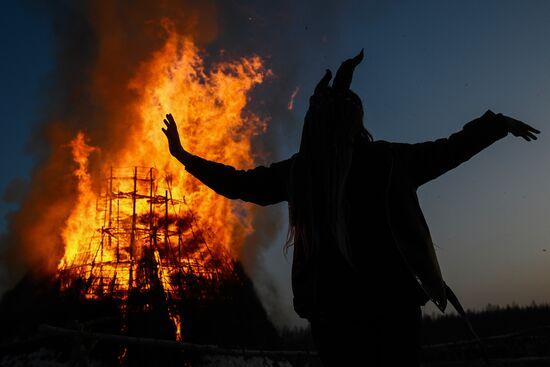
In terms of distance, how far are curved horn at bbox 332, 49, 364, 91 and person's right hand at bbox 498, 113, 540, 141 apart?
0.72 m

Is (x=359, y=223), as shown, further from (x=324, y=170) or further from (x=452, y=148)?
(x=452, y=148)

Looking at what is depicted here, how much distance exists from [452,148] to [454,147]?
0.01 m

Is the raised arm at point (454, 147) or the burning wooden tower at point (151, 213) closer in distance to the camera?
the raised arm at point (454, 147)

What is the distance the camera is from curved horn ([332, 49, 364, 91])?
7.97 ft

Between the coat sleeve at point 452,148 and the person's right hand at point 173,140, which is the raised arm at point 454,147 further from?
the person's right hand at point 173,140

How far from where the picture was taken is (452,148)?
90.0 inches

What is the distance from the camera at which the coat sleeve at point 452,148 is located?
2291 mm

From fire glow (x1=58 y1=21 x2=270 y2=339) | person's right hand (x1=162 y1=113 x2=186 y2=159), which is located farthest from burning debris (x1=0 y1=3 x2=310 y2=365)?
person's right hand (x1=162 y1=113 x2=186 y2=159)

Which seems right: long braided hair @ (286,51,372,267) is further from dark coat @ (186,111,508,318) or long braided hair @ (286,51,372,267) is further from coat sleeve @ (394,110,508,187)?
coat sleeve @ (394,110,508,187)

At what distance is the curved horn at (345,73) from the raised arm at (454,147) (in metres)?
0.42

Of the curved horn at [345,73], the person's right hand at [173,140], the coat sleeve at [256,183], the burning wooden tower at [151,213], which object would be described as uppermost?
the burning wooden tower at [151,213]

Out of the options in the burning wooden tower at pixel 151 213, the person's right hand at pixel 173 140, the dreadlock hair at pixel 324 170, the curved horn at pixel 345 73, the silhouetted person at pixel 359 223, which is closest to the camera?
the silhouetted person at pixel 359 223

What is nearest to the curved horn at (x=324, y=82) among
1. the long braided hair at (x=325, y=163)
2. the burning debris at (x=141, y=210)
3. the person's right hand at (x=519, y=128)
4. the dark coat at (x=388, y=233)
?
the long braided hair at (x=325, y=163)

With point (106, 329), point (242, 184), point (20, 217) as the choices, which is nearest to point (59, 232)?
point (20, 217)
